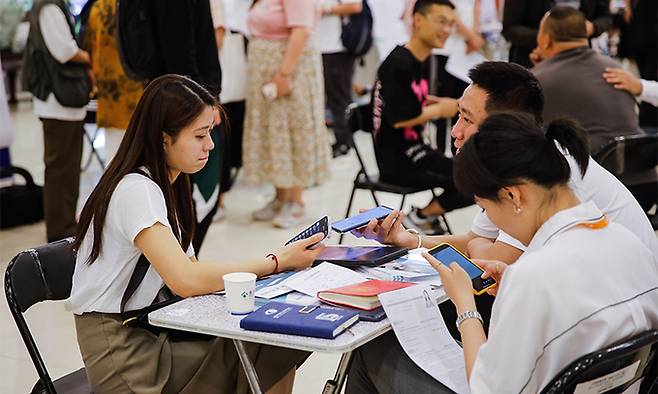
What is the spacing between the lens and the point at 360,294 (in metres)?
2.18

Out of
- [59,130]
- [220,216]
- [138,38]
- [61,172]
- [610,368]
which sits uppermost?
[138,38]

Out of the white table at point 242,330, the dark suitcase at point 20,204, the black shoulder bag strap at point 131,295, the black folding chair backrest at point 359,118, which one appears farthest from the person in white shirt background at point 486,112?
the dark suitcase at point 20,204

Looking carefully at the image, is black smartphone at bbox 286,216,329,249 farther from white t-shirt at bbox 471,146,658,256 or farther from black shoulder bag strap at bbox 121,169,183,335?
white t-shirt at bbox 471,146,658,256

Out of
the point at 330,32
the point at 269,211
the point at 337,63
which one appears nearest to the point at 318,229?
the point at 269,211

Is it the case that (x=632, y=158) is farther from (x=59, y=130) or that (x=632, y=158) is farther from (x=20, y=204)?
(x=20, y=204)

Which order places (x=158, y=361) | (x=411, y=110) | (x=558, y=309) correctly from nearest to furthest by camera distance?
(x=558, y=309)
(x=158, y=361)
(x=411, y=110)

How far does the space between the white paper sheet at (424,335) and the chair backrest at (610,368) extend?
336 millimetres

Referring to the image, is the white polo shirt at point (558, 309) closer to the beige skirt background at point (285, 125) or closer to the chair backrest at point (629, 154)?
the chair backrest at point (629, 154)

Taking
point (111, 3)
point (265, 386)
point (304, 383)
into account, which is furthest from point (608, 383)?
point (111, 3)

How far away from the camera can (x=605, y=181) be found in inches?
95.7

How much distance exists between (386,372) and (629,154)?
2.09 m

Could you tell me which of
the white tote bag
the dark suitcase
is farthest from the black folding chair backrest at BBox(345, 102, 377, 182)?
the dark suitcase

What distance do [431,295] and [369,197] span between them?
148 inches

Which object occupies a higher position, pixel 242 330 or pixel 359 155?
pixel 242 330
